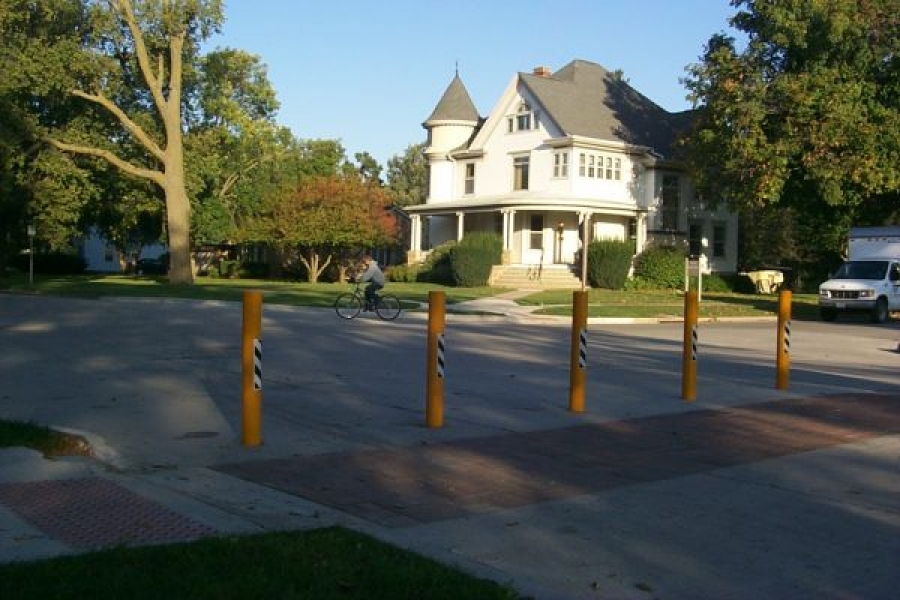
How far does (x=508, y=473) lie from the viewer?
809 cm

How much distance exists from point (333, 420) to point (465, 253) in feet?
113

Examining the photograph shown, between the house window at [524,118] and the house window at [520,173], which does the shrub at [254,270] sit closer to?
the house window at [520,173]

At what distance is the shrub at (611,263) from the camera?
44.7 m

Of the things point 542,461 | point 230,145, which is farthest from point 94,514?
point 230,145

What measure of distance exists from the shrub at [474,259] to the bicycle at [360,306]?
1693 centimetres

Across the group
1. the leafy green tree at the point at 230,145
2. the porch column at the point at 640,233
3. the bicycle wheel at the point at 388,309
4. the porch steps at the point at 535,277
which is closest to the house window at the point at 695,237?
the porch column at the point at 640,233

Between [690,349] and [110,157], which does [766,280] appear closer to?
[110,157]

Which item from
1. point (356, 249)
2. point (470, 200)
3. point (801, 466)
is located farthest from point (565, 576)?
point (356, 249)

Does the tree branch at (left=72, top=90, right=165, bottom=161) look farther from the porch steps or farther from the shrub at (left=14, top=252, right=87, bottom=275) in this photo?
the shrub at (left=14, top=252, right=87, bottom=275)

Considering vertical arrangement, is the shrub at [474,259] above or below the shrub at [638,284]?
above

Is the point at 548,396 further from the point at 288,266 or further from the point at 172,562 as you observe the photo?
the point at 288,266

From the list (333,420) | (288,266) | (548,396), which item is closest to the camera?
(333,420)

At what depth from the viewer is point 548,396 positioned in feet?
41.0

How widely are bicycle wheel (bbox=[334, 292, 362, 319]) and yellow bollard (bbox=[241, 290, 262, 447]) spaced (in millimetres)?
18308
